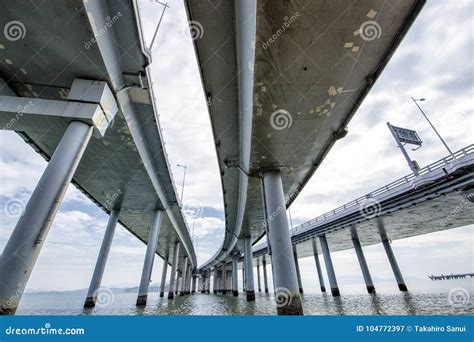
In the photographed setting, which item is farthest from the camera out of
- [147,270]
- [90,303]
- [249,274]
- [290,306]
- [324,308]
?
[249,274]

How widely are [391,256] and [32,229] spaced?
33.5 meters

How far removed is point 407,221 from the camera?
22375mm

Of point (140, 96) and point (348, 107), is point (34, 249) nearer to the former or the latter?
point (140, 96)

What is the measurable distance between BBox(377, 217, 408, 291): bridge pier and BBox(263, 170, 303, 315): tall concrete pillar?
628 inches

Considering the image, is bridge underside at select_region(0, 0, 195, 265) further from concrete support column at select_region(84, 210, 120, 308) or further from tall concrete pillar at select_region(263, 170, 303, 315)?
concrete support column at select_region(84, 210, 120, 308)

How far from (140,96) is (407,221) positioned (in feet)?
86.6

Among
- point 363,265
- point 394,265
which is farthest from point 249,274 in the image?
point 394,265

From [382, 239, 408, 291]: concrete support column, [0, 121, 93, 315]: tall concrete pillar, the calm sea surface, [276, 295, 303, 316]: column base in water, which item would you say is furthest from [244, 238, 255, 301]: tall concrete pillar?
[0, 121, 93, 315]: tall concrete pillar

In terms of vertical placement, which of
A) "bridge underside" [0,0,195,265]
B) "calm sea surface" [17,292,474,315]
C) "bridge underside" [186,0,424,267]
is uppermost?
"bridge underside" [0,0,195,265]

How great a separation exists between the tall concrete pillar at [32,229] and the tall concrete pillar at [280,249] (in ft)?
25.5

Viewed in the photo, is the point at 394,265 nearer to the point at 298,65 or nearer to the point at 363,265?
the point at 363,265

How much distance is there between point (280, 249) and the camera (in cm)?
953

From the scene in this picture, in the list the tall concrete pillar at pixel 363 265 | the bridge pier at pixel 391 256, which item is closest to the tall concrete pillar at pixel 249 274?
the tall concrete pillar at pixel 363 265

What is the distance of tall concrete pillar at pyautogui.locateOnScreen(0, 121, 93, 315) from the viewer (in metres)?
4.71
